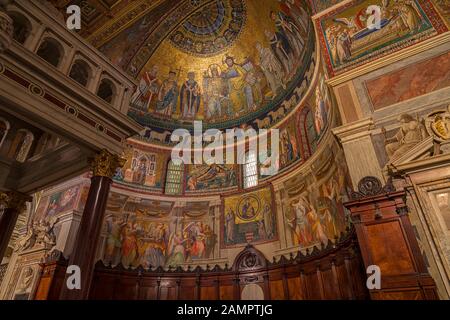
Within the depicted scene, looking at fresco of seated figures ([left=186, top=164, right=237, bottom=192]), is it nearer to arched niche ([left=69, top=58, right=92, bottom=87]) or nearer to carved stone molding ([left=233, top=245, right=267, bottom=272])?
carved stone molding ([left=233, top=245, right=267, bottom=272])

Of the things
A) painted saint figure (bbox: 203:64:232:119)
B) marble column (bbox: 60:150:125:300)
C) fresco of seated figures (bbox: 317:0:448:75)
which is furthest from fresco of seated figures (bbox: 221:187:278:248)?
marble column (bbox: 60:150:125:300)

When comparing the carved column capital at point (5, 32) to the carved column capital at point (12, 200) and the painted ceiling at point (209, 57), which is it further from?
the painted ceiling at point (209, 57)

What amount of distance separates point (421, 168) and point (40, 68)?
8.73 metres

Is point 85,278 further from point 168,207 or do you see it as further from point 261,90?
point 261,90

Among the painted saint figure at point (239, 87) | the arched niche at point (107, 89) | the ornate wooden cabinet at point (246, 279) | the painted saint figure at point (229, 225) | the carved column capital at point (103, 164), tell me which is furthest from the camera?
the painted saint figure at point (239, 87)

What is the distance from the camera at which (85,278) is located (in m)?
5.84

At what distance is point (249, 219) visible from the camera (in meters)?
14.6

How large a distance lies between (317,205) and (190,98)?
463 inches

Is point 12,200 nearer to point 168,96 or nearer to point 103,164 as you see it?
point 103,164

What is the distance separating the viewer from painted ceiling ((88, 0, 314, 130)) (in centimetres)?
1429

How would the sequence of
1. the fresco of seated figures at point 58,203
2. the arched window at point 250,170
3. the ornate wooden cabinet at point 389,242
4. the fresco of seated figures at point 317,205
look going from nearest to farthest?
1. the ornate wooden cabinet at point 389,242
2. the fresco of seated figures at point 317,205
3. the fresco of seated figures at point 58,203
4. the arched window at point 250,170

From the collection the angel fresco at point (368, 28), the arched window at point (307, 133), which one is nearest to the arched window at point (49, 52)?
the angel fresco at point (368, 28)

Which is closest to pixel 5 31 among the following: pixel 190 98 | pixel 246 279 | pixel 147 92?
pixel 246 279

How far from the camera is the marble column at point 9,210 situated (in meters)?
7.96
